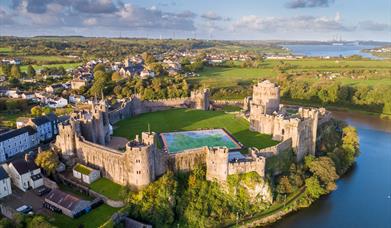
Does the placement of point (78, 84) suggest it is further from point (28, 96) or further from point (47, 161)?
point (47, 161)

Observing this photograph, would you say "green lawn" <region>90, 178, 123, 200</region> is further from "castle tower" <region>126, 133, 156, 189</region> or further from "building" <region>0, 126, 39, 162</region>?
"building" <region>0, 126, 39, 162</region>

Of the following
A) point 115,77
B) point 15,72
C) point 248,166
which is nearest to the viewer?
point 248,166

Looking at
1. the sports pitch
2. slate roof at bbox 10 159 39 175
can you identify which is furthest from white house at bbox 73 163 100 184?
the sports pitch

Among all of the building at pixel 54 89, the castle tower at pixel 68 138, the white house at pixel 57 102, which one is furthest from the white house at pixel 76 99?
the castle tower at pixel 68 138

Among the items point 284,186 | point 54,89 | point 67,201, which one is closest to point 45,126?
point 67,201

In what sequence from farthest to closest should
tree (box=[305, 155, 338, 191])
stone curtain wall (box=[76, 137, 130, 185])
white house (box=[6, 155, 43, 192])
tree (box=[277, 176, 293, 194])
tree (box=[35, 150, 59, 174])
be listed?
tree (box=[305, 155, 338, 191]) < tree (box=[277, 176, 293, 194]) < tree (box=[35, 150, 59, 174]) < white house (box=[6, 155, 43, 192]) < stone curtain wall (box=[76, 137, 130, 185])

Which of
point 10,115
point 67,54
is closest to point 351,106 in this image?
point 10,115
